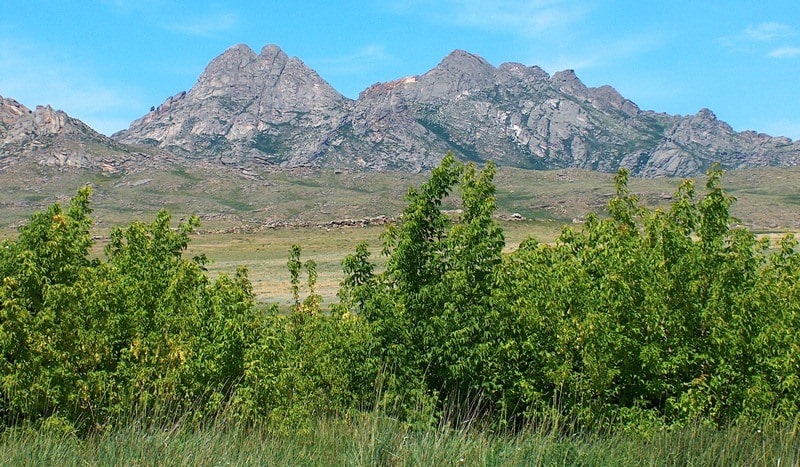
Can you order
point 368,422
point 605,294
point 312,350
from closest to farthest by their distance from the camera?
point 368,422 → point 605,294 → point 312,350

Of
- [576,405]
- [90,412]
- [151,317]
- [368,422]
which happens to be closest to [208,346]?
[151,317]

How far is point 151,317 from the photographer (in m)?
16.3

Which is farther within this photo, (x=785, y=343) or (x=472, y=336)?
(x=472, y=336)

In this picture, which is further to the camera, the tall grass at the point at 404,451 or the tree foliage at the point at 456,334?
the tree foliage at the point at 456,334

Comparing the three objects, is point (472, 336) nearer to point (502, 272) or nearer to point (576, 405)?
point (502, 272)

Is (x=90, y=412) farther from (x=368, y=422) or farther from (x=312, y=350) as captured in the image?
(x=368, y=422)

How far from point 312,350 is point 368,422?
317 inches

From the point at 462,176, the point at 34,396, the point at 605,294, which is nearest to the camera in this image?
the point at 34,396

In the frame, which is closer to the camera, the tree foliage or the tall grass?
the tall grass

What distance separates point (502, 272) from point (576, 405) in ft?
9.74

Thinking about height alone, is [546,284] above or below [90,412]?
above

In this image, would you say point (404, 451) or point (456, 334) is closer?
point (404, 451)

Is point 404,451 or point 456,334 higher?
point 456,334

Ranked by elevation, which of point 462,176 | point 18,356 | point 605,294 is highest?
point 462,176
